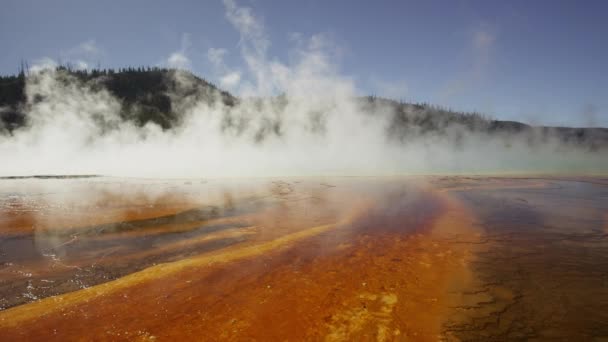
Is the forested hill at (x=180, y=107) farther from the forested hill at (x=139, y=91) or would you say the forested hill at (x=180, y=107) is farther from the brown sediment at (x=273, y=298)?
the brown sediment at (x=273, y=298)

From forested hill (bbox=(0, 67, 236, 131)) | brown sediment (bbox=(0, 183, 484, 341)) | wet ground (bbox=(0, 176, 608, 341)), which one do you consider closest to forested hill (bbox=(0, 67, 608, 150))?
forested hill (bbox=(0, 67, 236, 131))

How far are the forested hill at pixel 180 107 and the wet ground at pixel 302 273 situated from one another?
24.7 metres

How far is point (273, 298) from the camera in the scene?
3.10 m

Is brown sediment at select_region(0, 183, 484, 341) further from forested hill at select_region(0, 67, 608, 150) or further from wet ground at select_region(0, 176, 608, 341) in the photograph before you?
forested hill at select_region(0, 67, 608, 150)

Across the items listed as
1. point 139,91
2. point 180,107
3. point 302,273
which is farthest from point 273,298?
point 139,91

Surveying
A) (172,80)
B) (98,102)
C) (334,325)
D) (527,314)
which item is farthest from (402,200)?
(172,80)

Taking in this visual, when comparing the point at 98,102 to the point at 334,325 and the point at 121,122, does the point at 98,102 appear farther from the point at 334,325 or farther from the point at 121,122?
the point at 334,325

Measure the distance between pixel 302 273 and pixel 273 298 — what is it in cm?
66

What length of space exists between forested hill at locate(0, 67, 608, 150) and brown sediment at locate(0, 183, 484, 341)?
26535mm

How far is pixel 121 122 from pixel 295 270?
31.9m

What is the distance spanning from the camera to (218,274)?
11.9 feet

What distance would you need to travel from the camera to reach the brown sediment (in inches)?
101

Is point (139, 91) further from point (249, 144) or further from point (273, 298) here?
point (273, 298)

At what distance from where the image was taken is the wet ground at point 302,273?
8.59 ft
